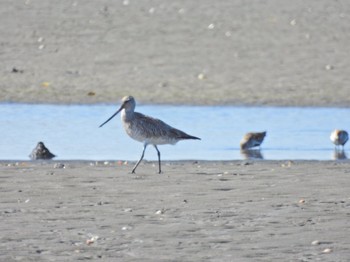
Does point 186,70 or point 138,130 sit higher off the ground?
point 186,70

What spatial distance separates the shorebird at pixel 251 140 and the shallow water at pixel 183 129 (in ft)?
0.36

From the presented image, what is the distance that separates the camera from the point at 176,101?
18172 millimetres

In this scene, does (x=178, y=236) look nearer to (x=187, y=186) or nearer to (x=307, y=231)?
(x=307, y=231)

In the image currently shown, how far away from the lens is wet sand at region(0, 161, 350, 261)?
764cm

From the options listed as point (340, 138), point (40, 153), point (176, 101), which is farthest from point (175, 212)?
point (176, 101)

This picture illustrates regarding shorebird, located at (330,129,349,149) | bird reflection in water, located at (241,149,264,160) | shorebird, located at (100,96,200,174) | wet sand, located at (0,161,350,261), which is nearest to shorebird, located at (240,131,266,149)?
bird reflection in water, located at (241,149,264,160)

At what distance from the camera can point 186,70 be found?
20469 millimetres

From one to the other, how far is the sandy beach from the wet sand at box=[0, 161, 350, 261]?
0.01 m

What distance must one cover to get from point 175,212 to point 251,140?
4681 mm

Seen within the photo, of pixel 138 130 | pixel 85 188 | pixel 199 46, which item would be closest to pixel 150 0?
pixel 199 46

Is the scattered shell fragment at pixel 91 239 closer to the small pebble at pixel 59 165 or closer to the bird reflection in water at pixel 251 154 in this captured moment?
the small pebble at pixel 59 165

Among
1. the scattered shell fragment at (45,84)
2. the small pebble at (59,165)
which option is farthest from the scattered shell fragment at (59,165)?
the scattered shell fragment at (45,84)

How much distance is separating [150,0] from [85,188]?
16.9 meters

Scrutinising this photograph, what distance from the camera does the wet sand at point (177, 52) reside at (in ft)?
61.7
